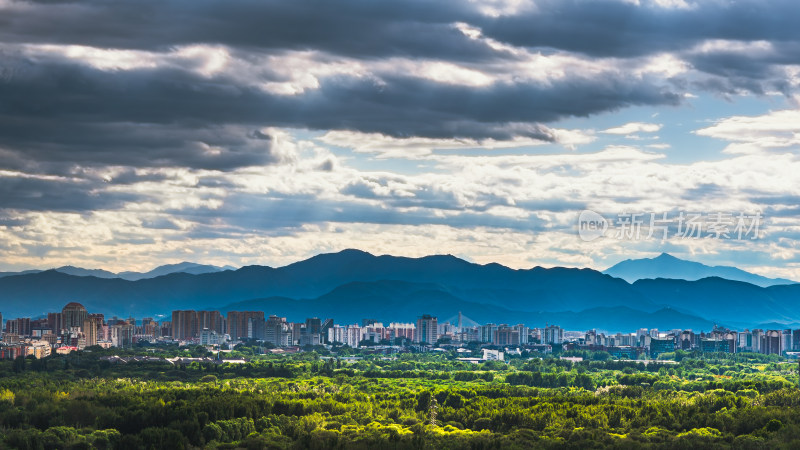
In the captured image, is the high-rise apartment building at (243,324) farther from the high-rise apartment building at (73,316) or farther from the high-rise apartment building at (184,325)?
the high-rise apartment building at (73,316)

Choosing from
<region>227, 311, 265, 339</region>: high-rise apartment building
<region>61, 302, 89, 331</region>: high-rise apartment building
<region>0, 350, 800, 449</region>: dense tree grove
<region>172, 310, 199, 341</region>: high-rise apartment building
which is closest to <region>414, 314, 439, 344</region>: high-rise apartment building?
<region>227, 311, 265, 339</region>: high-rise apartment building

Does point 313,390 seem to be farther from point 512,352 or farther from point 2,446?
point 512,352

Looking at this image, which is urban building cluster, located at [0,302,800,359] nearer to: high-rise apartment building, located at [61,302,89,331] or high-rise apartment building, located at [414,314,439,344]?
high-rise apartment building, located at [414,314,439,344]

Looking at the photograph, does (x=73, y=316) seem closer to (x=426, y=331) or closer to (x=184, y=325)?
(x=184, y=325)

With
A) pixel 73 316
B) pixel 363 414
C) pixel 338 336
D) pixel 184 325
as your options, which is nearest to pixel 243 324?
pixel 184 325

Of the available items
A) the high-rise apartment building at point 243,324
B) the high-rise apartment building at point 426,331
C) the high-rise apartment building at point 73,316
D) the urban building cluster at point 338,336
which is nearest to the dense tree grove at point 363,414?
the urban building cluster at point 338,336
